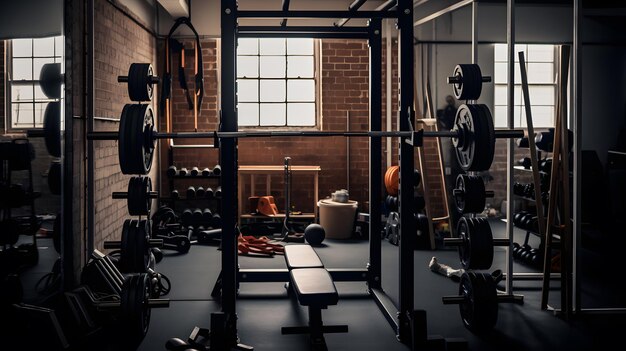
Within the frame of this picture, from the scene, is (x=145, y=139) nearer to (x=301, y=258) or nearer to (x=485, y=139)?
(x=301, y=258)

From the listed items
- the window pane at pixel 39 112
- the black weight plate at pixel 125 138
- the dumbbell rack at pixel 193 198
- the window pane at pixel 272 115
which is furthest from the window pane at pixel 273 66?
the black weight plate at pixel 125 138

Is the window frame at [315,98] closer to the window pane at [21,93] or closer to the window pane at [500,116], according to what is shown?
the window pane at [500,116]

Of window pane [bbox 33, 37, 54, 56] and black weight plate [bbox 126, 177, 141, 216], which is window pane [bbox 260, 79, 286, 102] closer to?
window pane [bbox 33, 37, 54, 56]

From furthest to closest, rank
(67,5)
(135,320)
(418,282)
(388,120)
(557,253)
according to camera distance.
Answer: (388,120), (557,253), (418,282), (67,5), (135,320)

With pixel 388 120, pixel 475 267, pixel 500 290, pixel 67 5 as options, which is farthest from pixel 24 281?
pixel 388 120

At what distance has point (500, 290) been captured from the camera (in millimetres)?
4309

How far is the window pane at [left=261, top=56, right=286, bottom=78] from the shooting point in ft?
25.0

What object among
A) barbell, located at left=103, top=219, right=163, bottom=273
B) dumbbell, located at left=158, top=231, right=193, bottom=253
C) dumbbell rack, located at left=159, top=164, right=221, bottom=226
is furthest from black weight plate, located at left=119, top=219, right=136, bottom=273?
dumbbell rack, located at left=159, top=164, right=221, bottom=226

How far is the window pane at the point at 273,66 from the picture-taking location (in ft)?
25.0

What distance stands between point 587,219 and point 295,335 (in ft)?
12.6

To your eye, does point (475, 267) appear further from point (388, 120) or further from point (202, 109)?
point (202, 109)

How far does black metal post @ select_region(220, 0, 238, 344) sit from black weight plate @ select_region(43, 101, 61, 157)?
1104 mm

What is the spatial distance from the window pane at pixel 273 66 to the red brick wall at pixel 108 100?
1.97m

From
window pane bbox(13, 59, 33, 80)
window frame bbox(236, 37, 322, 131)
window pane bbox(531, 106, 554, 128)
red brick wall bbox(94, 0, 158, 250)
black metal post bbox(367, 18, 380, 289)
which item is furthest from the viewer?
window pane bbox(531, 106, 554, 128)
